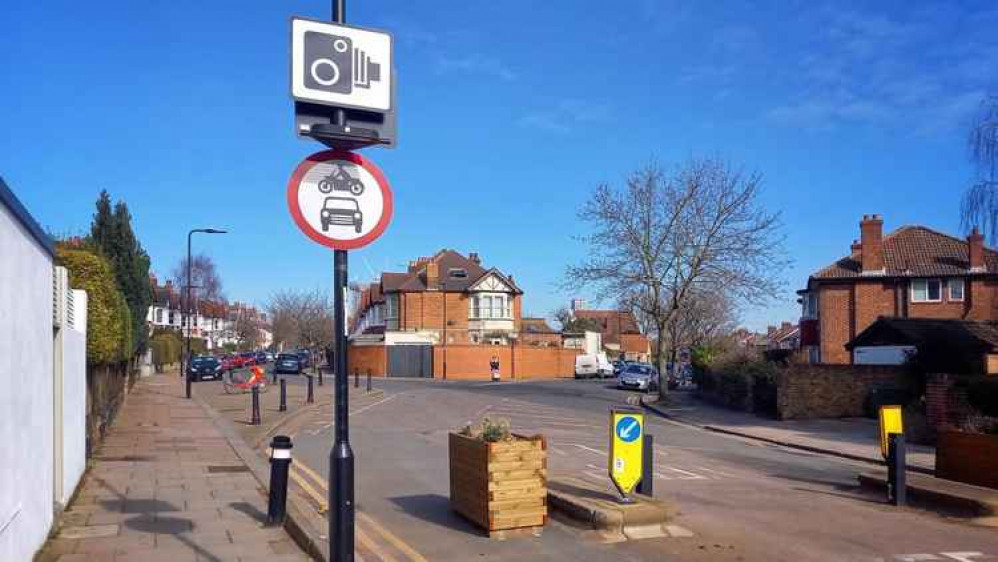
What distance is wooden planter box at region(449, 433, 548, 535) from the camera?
8.18m

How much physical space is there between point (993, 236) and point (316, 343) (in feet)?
246

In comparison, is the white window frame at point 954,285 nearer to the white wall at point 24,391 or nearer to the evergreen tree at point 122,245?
the evergreen tree at point 122,245

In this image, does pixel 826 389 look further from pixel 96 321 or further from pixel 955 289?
pixel 96 321

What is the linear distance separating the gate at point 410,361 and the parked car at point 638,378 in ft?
61.2

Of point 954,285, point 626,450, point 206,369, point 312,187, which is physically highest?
point 954,285

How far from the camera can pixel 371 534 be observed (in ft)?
28.4

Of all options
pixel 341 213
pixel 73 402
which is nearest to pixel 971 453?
pixel 341 213

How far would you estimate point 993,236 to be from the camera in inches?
773

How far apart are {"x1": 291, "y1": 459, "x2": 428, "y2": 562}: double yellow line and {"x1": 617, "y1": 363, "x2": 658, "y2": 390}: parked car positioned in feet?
113

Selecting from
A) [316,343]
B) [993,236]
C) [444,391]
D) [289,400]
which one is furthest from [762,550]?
[316,343]

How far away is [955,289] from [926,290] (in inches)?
50.7

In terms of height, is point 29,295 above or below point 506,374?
above

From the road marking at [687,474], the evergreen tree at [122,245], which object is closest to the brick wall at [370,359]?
the evergreen tree at [122,245]

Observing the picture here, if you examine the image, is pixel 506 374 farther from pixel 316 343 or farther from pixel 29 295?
pixel 29 295
